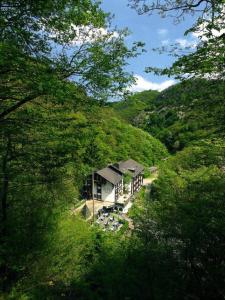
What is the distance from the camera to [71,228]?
13.4 m

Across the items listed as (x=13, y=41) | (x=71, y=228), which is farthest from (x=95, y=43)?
(x=71, y=228)

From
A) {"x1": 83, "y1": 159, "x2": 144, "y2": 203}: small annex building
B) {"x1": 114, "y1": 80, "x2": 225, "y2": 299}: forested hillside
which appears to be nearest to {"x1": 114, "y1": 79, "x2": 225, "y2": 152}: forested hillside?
{"x1": 114, "y1": 80, "x2": 225, "y2": 299}: forested hillside

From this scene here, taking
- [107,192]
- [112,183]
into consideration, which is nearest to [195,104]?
[112,183]

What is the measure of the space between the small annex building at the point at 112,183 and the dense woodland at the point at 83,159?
87.2 ft

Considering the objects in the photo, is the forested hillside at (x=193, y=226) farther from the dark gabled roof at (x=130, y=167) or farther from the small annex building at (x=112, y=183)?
the dark gabled roof at (x=130, y=167)

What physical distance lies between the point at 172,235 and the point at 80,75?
575cm

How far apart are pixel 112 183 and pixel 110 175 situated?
88.0 inches

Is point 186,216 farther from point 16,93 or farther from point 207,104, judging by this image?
point 16,93

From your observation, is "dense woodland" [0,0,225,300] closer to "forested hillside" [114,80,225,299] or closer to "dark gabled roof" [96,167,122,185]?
"forested hillside" [114,80,225,299]

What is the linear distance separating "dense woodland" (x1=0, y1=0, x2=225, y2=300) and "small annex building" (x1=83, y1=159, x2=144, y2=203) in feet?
87.2

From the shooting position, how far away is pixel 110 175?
4456 centimetres

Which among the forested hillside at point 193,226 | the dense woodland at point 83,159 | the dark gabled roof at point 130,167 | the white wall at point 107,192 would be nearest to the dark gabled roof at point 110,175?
the white wall at point 107,192

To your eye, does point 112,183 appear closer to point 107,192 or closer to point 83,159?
point 107,192

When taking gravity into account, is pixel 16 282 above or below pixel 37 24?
below
